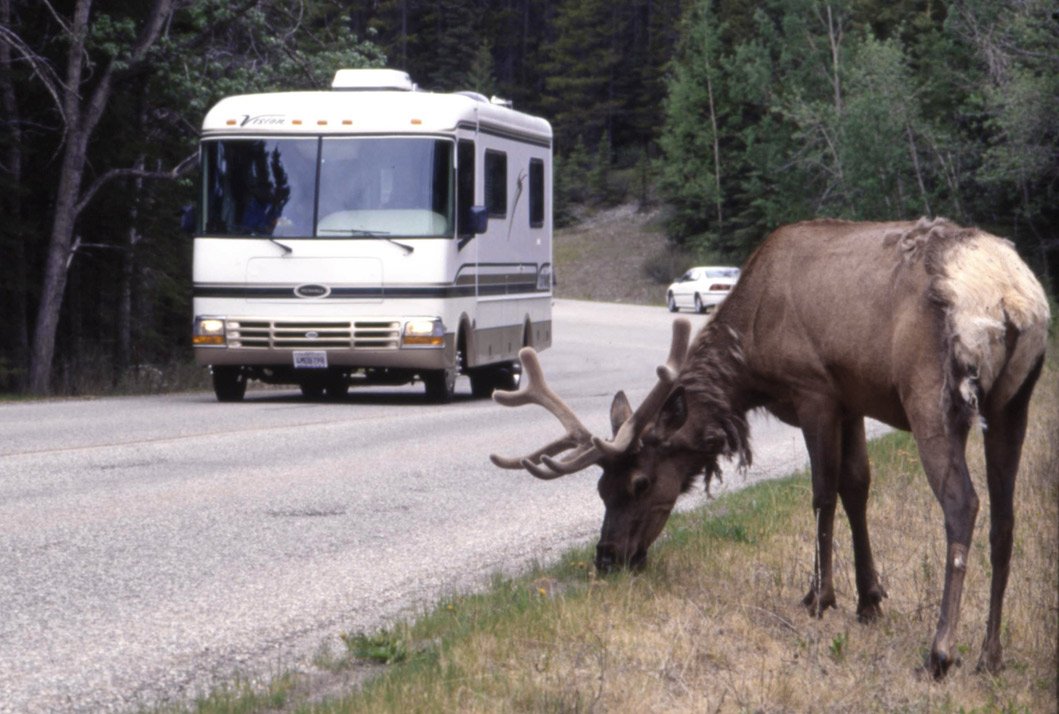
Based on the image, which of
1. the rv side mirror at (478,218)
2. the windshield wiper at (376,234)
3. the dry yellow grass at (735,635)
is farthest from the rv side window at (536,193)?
the dry yellow grass at (735,635)

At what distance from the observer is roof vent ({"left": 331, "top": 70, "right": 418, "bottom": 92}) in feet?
69.1

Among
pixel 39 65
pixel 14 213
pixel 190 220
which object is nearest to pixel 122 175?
pixel 14 213

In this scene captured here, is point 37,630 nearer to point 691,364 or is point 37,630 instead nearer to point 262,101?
point 691,364

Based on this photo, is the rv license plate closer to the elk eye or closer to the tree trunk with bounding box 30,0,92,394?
the tree trunk with bounding box 30,0,92,394

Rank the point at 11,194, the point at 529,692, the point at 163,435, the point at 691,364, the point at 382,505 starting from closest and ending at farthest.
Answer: the point at 529,692, the point at 691,364, the point at 382,505, the point at 163,435, the point at 11,194

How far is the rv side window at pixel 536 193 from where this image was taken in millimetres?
22969

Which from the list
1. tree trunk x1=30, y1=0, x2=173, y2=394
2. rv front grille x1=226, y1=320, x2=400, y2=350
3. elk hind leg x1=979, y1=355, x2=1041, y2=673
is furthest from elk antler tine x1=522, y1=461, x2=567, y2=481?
tree trunk x1=30, y1=0, x2=173, y2=394

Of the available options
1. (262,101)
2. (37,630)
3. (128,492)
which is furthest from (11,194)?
(37,630)

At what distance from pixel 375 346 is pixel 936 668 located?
535 inches

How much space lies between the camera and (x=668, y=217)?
255ft

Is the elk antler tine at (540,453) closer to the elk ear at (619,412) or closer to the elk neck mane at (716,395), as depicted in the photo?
the elk ear at (619,412)

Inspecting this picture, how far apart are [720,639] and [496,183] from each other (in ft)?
48.3

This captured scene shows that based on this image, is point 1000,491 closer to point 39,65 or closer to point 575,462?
point 575,462

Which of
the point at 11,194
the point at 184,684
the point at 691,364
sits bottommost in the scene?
the point at 184,684
